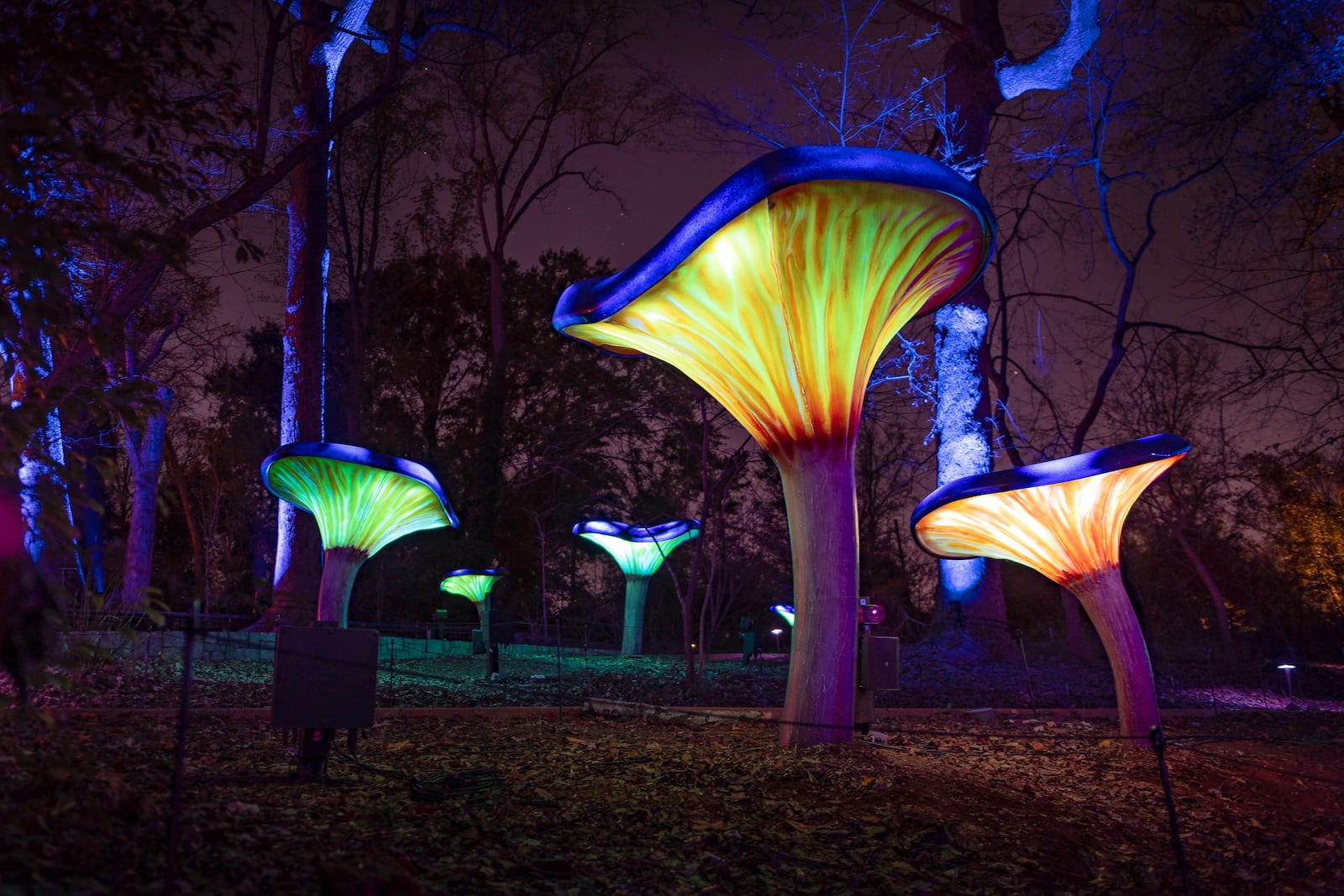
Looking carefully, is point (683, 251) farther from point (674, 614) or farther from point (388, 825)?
point (674, 614)

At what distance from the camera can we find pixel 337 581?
33.8 feet

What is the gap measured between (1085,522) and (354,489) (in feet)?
25.2

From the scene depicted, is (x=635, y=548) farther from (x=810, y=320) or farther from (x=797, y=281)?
(x=797, y=281)

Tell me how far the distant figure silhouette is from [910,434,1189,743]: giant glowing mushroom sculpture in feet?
20.2

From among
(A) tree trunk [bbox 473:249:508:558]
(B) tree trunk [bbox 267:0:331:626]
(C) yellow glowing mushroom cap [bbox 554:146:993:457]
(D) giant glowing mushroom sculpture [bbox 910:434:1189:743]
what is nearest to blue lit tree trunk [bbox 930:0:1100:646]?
(D) giant glowing mushroom sculpture [bbox 910:434:1189:743]

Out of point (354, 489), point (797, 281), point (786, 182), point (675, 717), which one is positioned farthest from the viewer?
point (354, 489)

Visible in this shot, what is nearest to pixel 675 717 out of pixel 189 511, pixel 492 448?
pixel 492 448

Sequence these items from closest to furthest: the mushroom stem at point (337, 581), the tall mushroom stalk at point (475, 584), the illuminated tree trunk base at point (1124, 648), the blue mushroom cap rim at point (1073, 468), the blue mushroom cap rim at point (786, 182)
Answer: the blue mushroom cap rim at point (786, 182) → the blue mushroom cap rim at point (1073, 468) → the illuminated tree trunk base at point (1124, 648) → the mushroom stem at point (337, 581) → the tall mushroom stalk at point (475, 584)

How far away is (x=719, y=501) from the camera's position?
1213cm

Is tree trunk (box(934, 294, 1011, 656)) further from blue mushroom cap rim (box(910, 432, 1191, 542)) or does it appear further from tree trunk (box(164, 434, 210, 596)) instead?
tree trunk (box(164, 434, 210, 596))

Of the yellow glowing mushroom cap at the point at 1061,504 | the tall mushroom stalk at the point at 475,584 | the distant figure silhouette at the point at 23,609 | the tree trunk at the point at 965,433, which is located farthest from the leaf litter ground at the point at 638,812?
the tall mushroom stalk at the point at 475,584

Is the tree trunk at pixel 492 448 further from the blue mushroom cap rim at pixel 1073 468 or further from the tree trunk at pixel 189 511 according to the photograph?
the blue mushroom cap rim at pixel 1073 468

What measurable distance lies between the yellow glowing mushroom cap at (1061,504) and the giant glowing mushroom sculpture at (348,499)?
569 centimetres

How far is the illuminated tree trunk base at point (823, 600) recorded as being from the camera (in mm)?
6023
